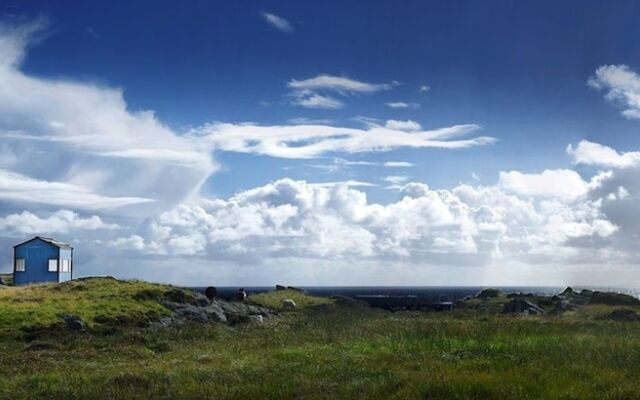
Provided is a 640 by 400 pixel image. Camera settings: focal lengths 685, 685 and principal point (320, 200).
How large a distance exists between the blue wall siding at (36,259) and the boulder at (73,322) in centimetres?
3699

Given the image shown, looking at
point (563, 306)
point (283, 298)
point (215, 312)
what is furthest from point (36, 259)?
point (563, 306)

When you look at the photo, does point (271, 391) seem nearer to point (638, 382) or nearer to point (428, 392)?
point (428, 392)

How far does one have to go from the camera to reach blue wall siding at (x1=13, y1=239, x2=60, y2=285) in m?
79.0

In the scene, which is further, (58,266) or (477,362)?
(58,266)

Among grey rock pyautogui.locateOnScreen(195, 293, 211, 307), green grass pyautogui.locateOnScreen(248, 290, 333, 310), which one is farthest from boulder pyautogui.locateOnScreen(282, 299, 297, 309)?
grey rock pyautogui.locateOnScreen(195, 293, 211, 307)

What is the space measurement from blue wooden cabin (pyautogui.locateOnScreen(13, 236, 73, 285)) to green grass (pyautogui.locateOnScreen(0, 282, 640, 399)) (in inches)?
1664

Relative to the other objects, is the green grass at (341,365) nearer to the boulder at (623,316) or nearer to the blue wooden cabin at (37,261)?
the boulder at (623,316)

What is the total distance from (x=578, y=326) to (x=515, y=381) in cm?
2292

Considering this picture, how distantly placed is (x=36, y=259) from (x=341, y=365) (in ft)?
211

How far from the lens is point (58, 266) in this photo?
262 feet

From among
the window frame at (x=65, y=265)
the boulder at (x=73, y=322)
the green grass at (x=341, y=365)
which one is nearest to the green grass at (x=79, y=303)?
the boulder at (x=73, y=322)

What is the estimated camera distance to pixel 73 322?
145ft

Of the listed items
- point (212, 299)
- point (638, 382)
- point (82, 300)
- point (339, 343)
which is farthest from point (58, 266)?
point (638, 382)

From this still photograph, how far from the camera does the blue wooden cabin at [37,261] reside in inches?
3110
